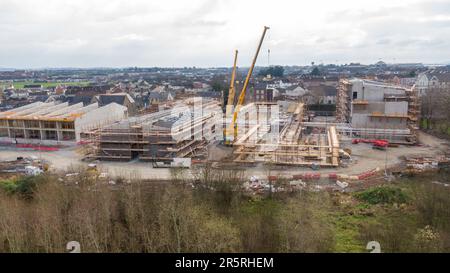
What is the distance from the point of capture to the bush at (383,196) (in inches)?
439

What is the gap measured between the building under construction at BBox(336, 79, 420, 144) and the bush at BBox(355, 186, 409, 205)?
8975 mm

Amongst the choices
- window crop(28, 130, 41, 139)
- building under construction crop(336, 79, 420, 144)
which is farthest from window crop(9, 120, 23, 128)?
building under construction crop(336, 79, 420, 144)

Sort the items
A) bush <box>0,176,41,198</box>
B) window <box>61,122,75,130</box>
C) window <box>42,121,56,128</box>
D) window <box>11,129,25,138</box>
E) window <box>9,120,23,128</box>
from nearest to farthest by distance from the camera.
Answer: bush <box>0,176,41,198</box> → window <box>61,122,75,130</box> → window <box>42,121,56,128</box> → window <box>9,120,23,128</box> → window <box>11,129,25,138</box>

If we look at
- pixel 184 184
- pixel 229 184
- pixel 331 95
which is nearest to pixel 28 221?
pixel 184 184

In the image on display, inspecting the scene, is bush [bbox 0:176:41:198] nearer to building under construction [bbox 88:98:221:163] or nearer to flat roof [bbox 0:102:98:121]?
building under construction [bbox 88:98:221:163]

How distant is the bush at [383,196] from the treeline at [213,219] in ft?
0.10

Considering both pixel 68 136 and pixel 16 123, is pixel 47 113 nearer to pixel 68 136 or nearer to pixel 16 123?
pixel 16 123

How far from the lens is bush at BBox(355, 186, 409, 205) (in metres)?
11.2

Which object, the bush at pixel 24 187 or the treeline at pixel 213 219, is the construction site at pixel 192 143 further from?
the bush at pixel 24 187

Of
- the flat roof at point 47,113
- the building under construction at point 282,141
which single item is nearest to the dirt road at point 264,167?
the building under construction at point 282,141

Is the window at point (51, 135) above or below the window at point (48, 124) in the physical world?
below

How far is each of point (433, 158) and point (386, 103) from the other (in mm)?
5254

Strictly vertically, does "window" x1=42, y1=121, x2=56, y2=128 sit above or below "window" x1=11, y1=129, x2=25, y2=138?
above
